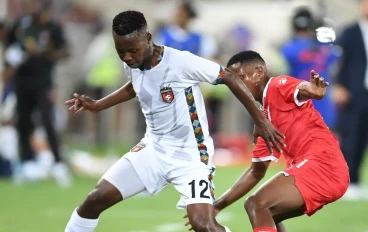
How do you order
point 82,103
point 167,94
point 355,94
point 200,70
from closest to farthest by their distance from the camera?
point 200,70
point 167,94
point 82,103
point 355,94

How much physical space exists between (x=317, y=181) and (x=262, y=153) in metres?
0.62

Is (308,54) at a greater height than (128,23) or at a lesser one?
lesser

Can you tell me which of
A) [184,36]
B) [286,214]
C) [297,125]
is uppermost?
[184,36]

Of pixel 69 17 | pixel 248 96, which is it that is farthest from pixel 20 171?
pixel 248 96

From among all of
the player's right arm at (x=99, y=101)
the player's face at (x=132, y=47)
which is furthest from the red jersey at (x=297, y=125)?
the player's right arm at (x=99, y=101)

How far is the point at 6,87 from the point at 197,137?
8665mm

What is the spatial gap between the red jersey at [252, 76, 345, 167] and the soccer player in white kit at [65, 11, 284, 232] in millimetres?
289

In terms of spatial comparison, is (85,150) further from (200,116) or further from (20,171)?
(200,116)

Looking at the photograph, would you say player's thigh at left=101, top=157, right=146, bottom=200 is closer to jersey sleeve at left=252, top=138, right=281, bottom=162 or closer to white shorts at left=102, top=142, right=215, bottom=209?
white shorts at left=102, top=142, right=215, bottom=209

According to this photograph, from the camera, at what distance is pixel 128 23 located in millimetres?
6941

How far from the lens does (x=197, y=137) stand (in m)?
7.37

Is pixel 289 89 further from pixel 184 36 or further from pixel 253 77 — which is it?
pixel 184 36

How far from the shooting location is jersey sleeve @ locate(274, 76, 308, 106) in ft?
22.7

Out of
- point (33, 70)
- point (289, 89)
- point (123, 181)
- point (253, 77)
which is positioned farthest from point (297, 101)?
point (33, 70)
